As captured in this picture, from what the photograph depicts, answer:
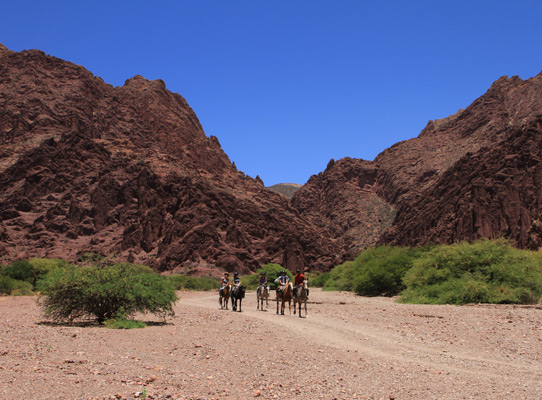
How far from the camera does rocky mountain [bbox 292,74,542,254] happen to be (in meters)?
79.4

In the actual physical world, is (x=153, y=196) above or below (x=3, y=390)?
above

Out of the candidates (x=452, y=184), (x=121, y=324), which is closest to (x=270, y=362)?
(x=121, y=324)

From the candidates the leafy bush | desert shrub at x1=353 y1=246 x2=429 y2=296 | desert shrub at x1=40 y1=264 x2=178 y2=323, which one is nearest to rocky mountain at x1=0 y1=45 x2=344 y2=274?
the leafy bush

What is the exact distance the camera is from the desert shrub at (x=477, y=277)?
86.1 ft

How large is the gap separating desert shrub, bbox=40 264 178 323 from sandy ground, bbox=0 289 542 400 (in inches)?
36.0

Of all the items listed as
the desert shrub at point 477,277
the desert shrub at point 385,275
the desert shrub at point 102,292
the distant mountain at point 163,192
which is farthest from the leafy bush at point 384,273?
the desert shrub at point 102,292

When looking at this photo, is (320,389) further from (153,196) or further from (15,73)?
(15,73)

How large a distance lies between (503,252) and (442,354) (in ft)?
63.8

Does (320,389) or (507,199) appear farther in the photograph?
(507,199)

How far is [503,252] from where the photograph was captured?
28578mm

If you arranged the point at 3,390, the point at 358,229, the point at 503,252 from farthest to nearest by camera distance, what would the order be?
the point at 358,229, the point at 503,252, the point at 3,390

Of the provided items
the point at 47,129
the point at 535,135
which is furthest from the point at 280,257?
the point at 47,129

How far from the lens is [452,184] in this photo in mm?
94562

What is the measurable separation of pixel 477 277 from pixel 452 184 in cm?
7133
